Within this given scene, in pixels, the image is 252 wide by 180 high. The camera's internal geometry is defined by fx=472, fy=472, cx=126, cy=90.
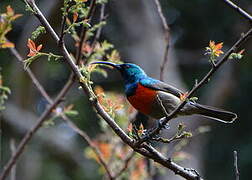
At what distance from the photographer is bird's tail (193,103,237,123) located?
301 cm

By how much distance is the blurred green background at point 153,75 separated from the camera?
728 centimetres

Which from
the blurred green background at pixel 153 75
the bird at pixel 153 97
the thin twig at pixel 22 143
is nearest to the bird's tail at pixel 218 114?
the bird at pixel 153 97

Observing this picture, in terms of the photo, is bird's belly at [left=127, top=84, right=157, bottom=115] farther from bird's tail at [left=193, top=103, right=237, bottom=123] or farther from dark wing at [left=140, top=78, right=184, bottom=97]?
bird's tail at [left=193, top=103, right=237, bottom=123]

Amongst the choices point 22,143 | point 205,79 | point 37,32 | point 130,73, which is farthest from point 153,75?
point 205,79

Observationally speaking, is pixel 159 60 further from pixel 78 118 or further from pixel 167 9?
pixel 78 118

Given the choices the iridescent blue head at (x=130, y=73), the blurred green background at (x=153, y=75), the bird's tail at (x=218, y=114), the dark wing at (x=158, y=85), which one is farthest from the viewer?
the blurred green background at (x=153, y=75)

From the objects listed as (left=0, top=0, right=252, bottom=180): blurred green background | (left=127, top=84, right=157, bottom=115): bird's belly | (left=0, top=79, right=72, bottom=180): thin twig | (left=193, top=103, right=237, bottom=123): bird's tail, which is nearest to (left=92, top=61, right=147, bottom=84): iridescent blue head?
(left=127, top=84, right=157, bottom=115): bird's belly

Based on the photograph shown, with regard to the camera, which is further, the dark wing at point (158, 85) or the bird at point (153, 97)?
the dark wing at point (158, 85)

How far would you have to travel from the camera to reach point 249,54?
8766 millimetres

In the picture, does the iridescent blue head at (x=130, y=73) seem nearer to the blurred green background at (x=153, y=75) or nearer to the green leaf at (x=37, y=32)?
the green leaf at (x=37, y=32)

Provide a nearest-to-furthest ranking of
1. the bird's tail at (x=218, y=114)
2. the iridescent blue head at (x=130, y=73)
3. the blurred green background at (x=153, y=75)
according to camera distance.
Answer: the bird's tail at (x=218, y=114) < the iridescent blue head at (x=130, y=73) < the blurred green background at (x=153, y=75)

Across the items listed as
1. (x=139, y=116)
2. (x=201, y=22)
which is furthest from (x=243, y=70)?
(x=139, y=116)

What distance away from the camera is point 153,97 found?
3.51m

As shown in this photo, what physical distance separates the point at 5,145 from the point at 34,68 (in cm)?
414
